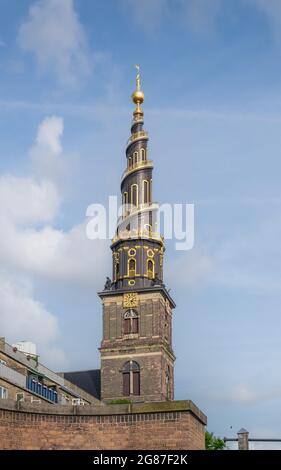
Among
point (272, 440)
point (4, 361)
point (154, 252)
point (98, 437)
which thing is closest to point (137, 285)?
point (154, 252)

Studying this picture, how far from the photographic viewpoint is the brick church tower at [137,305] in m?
96.6

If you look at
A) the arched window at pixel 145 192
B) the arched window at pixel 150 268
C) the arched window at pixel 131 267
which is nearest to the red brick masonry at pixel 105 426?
the arched window at pixel 131 267

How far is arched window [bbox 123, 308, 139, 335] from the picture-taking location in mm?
99062

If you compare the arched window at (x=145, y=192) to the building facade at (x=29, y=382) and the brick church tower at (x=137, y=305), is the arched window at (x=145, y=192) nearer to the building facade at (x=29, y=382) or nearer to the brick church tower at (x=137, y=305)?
the brick church tower at (x=137, y=305)

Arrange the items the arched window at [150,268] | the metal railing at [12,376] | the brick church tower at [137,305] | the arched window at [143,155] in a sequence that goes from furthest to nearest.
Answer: the arched window at [143,155] < the arched window at [150,268] < the brick church tower at [137,305] < the metal railing at [12,376]

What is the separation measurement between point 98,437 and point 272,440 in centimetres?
1929

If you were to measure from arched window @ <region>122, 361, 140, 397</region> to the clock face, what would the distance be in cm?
701

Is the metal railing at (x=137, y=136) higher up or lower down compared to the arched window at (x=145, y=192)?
higher up

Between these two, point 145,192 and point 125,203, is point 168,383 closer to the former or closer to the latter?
point 125,203

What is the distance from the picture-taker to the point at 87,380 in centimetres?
10756

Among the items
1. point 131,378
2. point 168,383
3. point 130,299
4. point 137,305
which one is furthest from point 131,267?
point 168,383

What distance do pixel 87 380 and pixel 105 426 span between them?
83011 millimetres

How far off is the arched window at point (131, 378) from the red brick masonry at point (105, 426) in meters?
70.5

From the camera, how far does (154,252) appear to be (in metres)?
103
